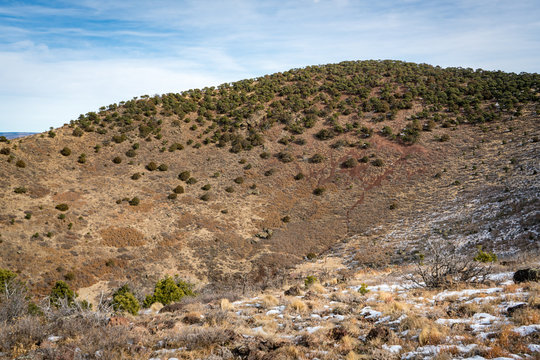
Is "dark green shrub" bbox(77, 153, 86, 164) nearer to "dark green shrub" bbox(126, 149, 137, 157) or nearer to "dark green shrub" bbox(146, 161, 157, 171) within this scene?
"dark green shrub" bbox(126, 149, 137, 157)

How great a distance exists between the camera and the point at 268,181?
46.3m

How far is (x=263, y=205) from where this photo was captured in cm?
4147

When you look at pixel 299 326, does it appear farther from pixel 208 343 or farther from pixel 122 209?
pixel 122 209

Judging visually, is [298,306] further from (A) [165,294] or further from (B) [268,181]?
(B) [268,181]

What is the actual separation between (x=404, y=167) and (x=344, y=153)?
33.6 ft

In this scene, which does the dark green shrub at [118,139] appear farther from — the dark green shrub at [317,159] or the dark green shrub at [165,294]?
the dark green shrub at [165,294]

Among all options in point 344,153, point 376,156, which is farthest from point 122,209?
point 376,156

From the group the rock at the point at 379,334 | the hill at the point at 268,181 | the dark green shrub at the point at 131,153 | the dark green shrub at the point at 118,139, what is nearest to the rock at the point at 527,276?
the rock at the point at 379,334

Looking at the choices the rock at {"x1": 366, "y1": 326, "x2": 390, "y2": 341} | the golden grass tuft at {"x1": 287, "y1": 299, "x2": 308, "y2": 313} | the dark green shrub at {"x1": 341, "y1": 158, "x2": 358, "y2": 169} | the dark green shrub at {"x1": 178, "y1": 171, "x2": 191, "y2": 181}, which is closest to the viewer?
the rock at {"x1": 366, "y1": 326, "x2": 390, "y2": 341}

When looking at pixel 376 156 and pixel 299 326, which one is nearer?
pixel 299 326

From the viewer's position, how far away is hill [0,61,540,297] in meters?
28.2

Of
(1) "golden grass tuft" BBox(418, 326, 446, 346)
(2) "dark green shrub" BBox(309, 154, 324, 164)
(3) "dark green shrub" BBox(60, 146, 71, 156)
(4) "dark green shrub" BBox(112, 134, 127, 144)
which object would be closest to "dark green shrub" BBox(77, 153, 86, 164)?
(3) "dark green shrub" BBox(60, 146, 71, 156)

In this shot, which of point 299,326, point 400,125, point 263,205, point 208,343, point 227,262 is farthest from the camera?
point 400,125

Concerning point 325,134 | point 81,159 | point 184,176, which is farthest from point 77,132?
point 325,134
